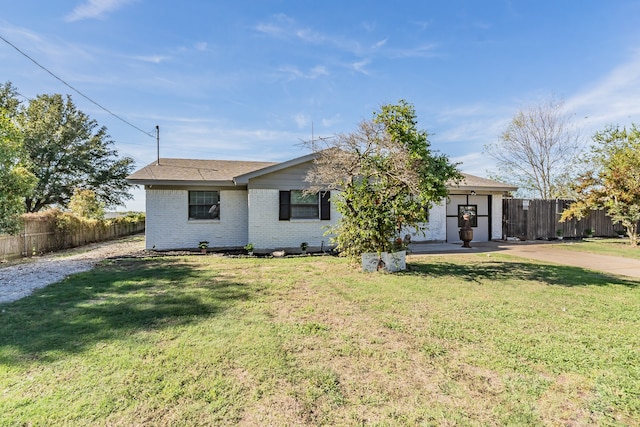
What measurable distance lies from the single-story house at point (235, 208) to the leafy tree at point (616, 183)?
877 cm

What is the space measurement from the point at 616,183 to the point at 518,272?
10841mm

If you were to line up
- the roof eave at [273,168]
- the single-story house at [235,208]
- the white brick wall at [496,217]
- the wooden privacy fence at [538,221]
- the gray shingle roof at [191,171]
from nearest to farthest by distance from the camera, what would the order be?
the roof eave at [273,168], the gray shingle roof at [191,171], the single-story house at [235,208], the white brick wall at [496,217], the wooden privacy fence at [538,221]

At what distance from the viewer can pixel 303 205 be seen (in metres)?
12.3

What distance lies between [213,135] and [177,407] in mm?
18570

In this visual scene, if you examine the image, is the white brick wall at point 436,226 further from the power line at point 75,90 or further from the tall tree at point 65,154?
the tall tree at point 65,154

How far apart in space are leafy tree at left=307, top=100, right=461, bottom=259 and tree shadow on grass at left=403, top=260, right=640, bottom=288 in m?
1.46

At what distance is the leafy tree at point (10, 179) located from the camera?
8.04 meters

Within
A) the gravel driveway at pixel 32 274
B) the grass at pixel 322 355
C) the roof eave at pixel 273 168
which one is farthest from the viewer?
the roof eave at pixel 273 168

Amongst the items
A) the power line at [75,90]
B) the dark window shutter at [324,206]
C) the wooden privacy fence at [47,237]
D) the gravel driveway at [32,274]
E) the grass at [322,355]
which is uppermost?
the power line at [75,90]

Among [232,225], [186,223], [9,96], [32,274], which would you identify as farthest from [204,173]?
[9,96]

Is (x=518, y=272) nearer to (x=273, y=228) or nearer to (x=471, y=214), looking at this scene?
(x=471, y=214)

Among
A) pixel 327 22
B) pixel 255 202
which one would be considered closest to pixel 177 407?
pixel 255 202

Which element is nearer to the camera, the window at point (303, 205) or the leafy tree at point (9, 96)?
the window at point (303, 205)

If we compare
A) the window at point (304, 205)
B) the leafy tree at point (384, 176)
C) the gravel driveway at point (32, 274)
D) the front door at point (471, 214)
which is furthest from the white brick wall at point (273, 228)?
the front door at point (471, 214)
